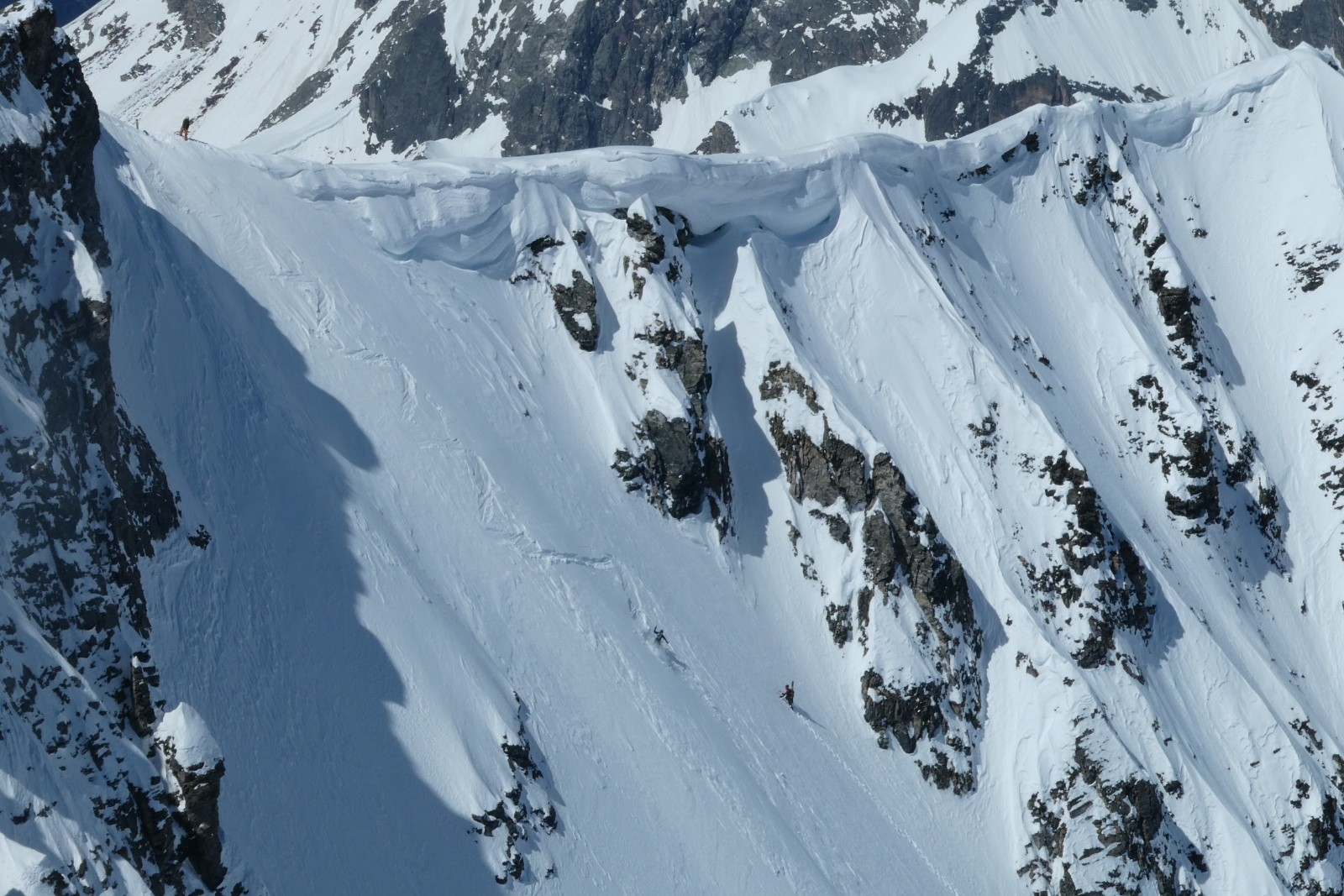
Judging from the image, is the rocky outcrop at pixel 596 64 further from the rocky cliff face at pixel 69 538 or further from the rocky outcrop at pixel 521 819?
the rocky outcrop at pixel 521 819

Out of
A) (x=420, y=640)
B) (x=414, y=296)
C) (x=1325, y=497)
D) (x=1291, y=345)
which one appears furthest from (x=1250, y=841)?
(x=414, y=296)

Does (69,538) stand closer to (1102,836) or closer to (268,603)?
(268,603)

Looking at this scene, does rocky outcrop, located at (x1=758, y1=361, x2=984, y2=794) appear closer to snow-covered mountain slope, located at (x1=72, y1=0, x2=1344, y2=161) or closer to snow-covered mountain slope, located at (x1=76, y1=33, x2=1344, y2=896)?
snow-covered mountain slope, located at (x1=76, y1=33, x2=1344, y2=896)

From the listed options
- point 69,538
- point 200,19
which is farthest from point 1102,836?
point 200,19

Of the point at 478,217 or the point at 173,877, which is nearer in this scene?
the point at 173,877

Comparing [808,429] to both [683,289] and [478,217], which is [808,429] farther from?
[478,217]
